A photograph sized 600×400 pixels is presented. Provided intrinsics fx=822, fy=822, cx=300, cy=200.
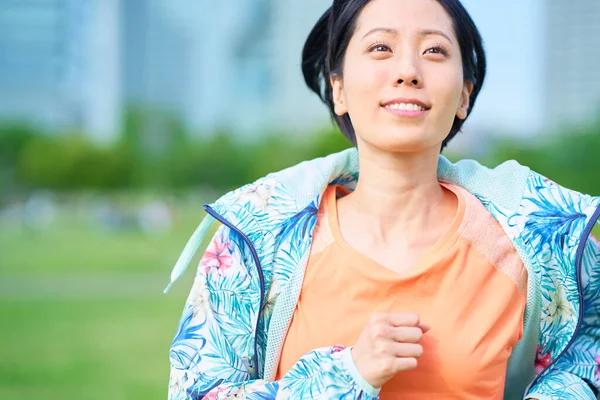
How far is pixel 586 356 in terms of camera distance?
4.30 feet

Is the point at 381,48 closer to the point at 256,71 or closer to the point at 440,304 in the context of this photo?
the point at 440,304

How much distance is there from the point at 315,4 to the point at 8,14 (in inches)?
803

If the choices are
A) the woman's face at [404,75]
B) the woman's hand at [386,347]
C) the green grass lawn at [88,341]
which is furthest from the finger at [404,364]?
the green grass lawn at [88,341]

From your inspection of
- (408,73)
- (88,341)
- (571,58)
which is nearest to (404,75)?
(408,73)

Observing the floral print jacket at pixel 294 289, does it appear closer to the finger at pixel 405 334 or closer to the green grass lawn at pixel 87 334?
the finger at pixel 405 334

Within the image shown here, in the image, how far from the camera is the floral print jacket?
1252 mm

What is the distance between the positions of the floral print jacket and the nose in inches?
10.0

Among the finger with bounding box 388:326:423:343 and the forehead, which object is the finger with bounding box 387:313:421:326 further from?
the forehead

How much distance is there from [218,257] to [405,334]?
1.12 feet

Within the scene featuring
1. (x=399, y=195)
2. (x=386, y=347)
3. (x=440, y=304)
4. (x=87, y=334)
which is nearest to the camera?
(x=386, y=347)

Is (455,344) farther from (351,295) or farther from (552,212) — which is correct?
(552,212)

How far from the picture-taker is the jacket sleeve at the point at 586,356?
1264 millimetres

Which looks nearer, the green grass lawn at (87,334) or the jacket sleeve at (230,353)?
the jacket sleeve at (230,353)

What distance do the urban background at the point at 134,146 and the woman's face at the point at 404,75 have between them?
5.06 m
